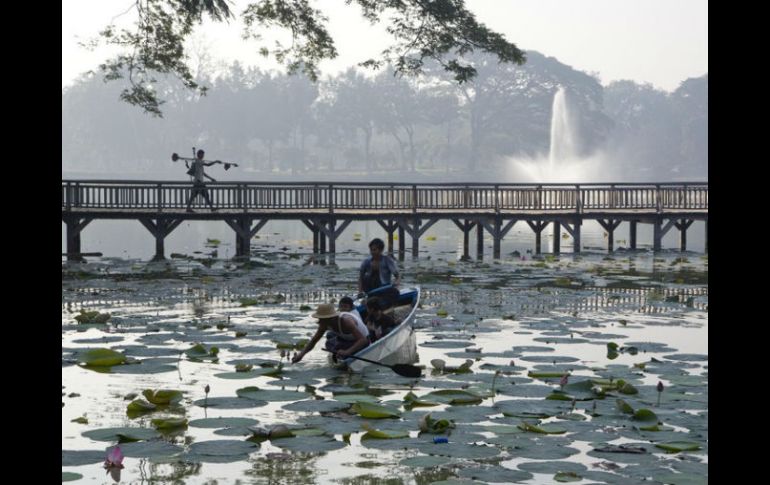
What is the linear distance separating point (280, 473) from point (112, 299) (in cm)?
1329

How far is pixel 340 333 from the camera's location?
12.0m

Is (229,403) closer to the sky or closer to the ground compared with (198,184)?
closer to the ground

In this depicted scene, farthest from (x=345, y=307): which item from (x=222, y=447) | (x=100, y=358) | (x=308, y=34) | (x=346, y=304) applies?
(x=308, y=34)

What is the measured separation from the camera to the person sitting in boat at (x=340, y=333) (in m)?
11.7

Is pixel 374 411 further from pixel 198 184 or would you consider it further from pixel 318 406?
pixel 198 184

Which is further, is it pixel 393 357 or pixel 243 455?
pixel 393 357

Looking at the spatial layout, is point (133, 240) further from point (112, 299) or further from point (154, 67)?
point (112, 299)

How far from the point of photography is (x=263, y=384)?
10914mm

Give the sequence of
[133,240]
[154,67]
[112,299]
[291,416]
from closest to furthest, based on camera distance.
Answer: [291,416], [112,299], [154,67], [133,240]

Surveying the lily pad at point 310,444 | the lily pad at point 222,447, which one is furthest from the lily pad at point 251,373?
the lily pad at point 222,447

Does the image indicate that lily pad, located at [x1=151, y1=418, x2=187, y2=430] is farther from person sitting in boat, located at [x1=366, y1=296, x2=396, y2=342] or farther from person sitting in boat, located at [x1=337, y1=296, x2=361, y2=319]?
person sitting in boat, located at [x1=366, y1=296, x2=396, y2=342]

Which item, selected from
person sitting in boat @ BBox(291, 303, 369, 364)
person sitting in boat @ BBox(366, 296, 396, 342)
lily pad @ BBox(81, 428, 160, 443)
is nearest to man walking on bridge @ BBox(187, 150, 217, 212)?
person sitting in boat @ BBox(366, 296, 396, 342)

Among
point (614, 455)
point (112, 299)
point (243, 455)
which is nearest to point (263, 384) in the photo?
point (243, 455)

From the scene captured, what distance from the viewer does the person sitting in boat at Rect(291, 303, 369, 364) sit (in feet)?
38.3
